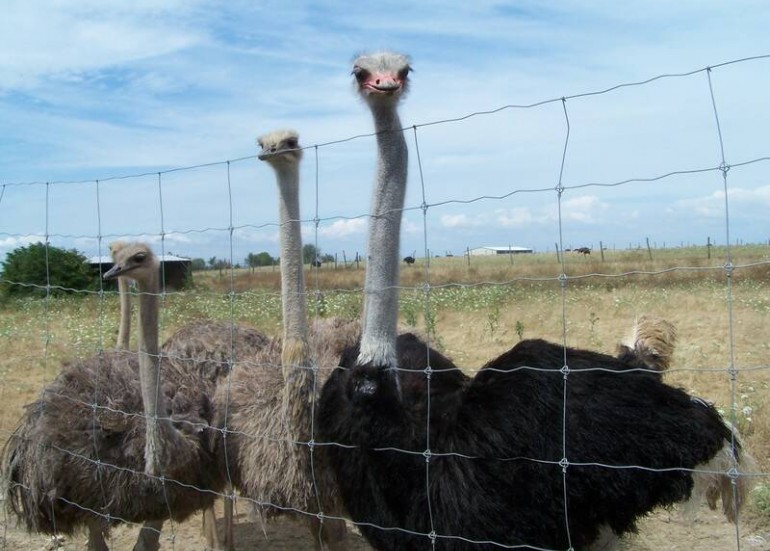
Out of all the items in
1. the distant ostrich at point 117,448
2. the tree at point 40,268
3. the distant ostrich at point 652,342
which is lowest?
the distant ostrich at point 117,448

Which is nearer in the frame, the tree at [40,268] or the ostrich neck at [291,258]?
the ostrich neck at [291,258]

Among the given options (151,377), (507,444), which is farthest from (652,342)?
(151,377)

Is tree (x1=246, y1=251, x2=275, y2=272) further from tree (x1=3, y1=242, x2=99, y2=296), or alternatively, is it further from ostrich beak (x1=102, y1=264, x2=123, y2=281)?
tree (x1=3, y1=242, x2=99, y2=296)

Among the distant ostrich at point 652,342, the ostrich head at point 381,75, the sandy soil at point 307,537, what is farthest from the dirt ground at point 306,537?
the ostrich head at point 381,75

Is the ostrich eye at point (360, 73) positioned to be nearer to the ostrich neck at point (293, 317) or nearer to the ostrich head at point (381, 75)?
the ostrich head at point (381, 75)

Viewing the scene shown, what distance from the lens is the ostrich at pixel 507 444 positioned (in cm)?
294

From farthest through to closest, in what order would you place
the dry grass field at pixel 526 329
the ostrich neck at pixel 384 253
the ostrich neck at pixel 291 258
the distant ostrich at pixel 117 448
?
the dry grass field at pixel 526 329 → the distant ostrich at pixel 117 448 → the ostrich neck at pixel 291 258 → the ostrich neck at pixel 384 253

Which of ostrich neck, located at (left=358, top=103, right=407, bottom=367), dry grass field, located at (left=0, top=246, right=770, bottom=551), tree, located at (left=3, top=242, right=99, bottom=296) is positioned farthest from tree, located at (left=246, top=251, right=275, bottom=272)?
tree, located at (left=3, top=242, right=99, bottom=296)

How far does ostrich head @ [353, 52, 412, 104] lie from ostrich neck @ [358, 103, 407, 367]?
0.15m

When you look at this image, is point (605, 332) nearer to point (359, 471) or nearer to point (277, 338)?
point (277, 338)

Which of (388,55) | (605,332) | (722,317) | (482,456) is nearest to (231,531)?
(482,456)

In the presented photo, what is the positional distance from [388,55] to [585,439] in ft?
5.97

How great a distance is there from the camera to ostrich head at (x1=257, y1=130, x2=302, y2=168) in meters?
4.26

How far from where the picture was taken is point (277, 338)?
4.96 metres
